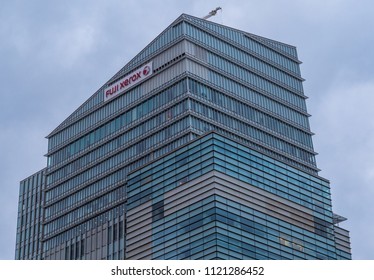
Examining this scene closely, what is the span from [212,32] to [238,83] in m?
10.6

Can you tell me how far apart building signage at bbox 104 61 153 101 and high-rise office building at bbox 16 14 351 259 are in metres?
0.30

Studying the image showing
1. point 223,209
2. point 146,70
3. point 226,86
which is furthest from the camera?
point 146,70

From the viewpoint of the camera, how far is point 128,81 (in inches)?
6860

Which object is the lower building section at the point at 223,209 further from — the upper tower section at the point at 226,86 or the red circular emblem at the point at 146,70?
the red circular emblem at the point at 146,70

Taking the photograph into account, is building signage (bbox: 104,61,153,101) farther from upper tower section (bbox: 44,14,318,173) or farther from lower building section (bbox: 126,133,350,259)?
lower building section (bbox: 126,133,350,259)

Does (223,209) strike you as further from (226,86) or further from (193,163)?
(226,86)

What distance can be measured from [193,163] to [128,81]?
38809mm

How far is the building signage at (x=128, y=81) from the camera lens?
16912 centimetres

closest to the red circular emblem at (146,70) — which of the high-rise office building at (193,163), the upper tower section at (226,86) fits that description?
the upper tower section at (226,86)

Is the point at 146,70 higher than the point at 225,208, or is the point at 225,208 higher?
the point at 146,70


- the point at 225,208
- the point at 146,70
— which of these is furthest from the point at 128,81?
the point at 225,208

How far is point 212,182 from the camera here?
135 meters

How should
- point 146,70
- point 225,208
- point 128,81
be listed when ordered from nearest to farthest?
point 225,208 → point 146,70 → point 128,81
